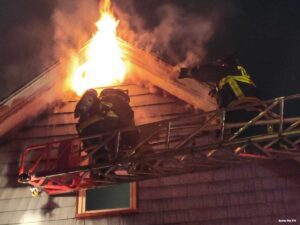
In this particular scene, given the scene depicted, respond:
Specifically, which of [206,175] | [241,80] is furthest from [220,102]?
[206,175]

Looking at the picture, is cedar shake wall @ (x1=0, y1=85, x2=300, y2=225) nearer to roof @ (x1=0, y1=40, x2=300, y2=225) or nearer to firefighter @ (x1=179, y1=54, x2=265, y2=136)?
roof @ (x1=0, y1=40, x2=300, y2=225)

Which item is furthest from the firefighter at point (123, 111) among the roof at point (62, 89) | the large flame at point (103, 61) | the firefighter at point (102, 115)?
the large flame at point (103, 61)

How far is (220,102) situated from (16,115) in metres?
3.85

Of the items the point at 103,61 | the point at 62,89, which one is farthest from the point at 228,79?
the point at 62,89

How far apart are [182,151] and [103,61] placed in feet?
10.8

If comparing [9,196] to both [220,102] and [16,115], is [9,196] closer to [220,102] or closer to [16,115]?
[16,115]

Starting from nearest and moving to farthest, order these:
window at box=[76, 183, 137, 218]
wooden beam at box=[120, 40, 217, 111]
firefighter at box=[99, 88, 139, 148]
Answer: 1. firefighter at box=[99, 88, 139, 148]
2. window at box=[76, 183, 137, 218]
3. wooden beam at box=[120, 40, 217, 111]

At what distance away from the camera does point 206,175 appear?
6.93 meters

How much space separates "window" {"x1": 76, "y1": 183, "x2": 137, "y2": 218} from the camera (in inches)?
265

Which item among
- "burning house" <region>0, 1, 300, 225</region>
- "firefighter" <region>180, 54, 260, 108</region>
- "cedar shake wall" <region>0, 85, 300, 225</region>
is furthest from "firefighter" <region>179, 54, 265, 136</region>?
"cedar shake wall" <region>0, 85, 300, 225</region>

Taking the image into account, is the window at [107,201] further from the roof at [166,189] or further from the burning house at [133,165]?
the roof at [166,189]

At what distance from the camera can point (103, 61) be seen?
7855 millimetres

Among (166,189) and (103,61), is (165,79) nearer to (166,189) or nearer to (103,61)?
(103,61)

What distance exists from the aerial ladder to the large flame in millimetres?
1896
